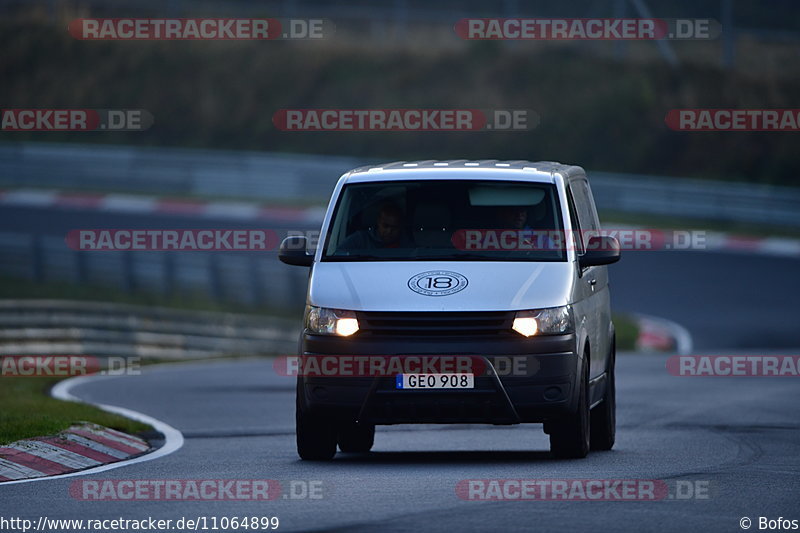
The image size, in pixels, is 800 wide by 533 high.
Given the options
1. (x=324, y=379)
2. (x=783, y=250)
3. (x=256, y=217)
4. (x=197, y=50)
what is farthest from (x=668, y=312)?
(x=197, y=50)

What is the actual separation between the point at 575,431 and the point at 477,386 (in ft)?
2.88

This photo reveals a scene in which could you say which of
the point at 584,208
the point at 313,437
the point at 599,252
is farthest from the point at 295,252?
the point at 584,208

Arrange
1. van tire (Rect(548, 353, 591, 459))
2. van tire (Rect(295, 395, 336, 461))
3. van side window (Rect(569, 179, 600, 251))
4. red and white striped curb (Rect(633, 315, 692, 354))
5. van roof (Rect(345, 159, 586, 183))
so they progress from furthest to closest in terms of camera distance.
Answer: red and white striped curb (Rect(633, 315, 692, 354)) < van side window (Rect(569, 179, 600, 251)) < van roof (Rect(345, 159, 586, 183)) < van tire (Rect(295, 395, 336, 461)) < van tire (Rect(548, 353, 591, 459))

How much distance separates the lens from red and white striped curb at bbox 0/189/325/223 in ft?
137

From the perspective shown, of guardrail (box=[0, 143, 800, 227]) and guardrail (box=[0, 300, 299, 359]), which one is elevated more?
guardrail (box=[0, 143, 800, 227])

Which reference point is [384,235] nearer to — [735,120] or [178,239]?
[178,239]

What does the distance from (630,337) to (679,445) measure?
1566cm

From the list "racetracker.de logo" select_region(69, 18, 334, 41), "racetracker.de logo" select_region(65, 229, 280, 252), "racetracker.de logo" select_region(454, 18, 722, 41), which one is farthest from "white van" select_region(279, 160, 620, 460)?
"racetracker.de logo" select_region(69, 18, 334, 41)

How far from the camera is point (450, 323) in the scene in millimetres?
11156

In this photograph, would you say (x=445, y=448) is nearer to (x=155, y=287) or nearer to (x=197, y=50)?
(x=155, y=287)

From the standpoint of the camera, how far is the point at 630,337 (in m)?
28.5

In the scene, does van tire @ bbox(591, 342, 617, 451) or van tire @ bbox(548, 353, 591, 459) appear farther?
van tire @ bbox(591, 342, 617, 451)

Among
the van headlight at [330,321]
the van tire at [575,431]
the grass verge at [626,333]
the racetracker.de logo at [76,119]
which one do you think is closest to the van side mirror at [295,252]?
the van headlight at [330,321]

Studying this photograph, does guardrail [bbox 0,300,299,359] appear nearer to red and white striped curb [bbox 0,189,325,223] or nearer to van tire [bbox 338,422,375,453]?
red and white striped curb [bbox 0,189,325,223]
